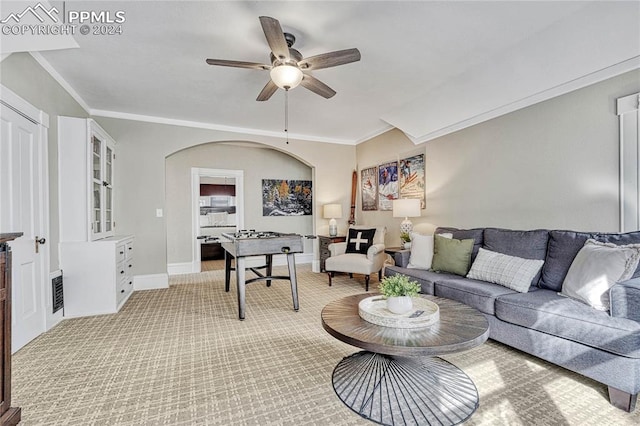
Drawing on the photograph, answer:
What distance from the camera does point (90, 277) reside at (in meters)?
3.35

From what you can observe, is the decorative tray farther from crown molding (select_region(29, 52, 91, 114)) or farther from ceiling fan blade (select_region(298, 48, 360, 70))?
crown molding (select_region(29, 52, 91, 114))

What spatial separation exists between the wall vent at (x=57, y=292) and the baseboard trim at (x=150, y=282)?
1260 millimetres

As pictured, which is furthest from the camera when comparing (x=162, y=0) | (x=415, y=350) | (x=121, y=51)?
(x=121, y=51)

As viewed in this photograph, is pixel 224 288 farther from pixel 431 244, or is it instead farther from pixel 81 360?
pixel 431 244

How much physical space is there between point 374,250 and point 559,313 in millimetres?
2446

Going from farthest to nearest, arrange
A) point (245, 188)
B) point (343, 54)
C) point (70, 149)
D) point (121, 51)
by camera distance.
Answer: point (245, 188), point (70, 149), point (121, 51), point (343, 54)

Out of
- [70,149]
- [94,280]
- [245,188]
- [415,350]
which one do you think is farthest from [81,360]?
[245,188]

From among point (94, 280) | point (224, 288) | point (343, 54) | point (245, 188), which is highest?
point (343, 54)

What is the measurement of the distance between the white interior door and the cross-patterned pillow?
3711mm

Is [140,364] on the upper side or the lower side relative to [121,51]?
lower

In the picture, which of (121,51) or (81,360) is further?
(121,51)

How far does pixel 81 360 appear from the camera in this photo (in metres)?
2.30

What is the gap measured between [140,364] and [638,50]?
14.6ft

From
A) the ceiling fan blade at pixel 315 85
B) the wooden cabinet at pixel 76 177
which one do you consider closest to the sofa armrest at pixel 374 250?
the ceiling fan blade at pixel 315 85
